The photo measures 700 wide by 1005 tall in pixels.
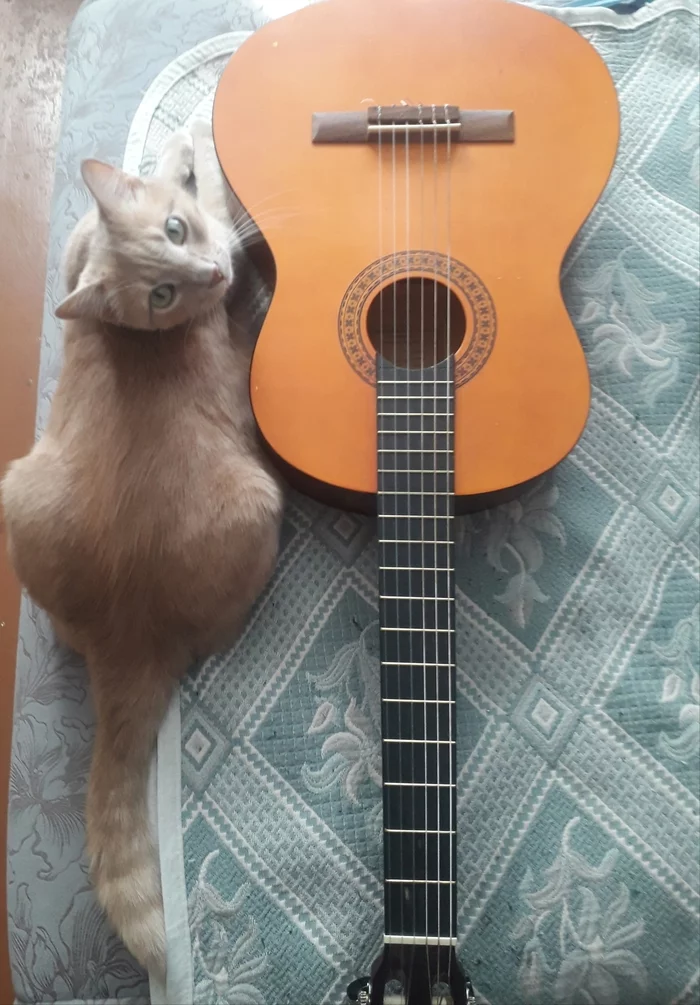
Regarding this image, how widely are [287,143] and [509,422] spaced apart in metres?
0.51

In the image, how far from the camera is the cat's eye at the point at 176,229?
969 mm

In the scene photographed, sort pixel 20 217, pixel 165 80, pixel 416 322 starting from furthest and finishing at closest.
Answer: pixel 20 217
pixel 165 80
pixel 416 322

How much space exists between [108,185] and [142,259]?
0.10 m

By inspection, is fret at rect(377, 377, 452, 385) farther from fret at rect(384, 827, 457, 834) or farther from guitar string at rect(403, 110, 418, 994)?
fret at rect(384, 827, 457, 834)

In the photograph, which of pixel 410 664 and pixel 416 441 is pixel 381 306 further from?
pixel 410 664

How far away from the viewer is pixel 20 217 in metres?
1.37

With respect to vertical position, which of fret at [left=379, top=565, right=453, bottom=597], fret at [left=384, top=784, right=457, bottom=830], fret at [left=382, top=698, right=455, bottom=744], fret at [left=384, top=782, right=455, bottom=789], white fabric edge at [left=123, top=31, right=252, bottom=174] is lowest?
fret at [left=384, top=784, right=457, bottom=830]

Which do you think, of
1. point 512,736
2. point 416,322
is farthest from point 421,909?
point 416,322

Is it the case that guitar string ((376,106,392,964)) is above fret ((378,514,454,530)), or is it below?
above

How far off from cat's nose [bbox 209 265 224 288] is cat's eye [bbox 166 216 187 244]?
7 cm

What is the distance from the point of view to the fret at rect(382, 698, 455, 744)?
923 millimetres

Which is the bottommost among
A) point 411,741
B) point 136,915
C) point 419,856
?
point 136,915

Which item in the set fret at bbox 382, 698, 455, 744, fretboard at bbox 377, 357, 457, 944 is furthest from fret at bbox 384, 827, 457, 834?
fret at bbox 382, 698, 455, 744

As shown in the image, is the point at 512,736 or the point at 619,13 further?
the point at 619,13
